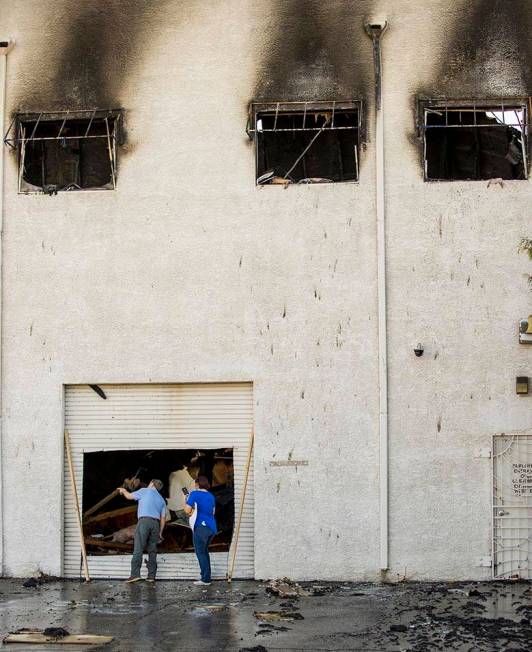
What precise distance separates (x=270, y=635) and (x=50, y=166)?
315 inches

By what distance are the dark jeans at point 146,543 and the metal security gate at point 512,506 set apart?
4.62 meters

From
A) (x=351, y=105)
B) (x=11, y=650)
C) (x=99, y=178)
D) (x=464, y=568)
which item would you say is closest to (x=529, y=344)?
(x=464, y=568)

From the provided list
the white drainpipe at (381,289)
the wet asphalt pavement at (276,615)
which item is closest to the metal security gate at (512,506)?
the wet asphalt pavement at (276,615)

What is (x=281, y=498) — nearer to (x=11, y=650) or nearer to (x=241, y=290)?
(x=241, y=290)

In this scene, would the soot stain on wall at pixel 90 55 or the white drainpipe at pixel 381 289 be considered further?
the soot stain on wall at pixel 90 55

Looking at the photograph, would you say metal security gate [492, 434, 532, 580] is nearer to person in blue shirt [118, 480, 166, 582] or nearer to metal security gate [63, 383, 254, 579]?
metal security gate [63, 383, 254, 579]

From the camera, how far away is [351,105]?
15.0 meters

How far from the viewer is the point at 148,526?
14.4 meters

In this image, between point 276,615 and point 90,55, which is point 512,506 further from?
point 90,55

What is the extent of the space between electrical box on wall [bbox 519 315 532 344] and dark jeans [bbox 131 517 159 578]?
5.60 m

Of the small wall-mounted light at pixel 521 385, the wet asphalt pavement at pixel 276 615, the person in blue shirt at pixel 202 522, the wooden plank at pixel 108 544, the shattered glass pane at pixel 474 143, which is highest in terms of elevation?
the shattered glass pane at pixel 474 143

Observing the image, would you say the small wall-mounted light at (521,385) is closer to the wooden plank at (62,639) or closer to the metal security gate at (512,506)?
the metal security gate at (512,506)

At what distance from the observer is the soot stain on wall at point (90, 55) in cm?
1522

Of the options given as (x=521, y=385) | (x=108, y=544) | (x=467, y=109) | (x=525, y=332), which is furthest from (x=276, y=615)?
A: (x=467, y=109)
